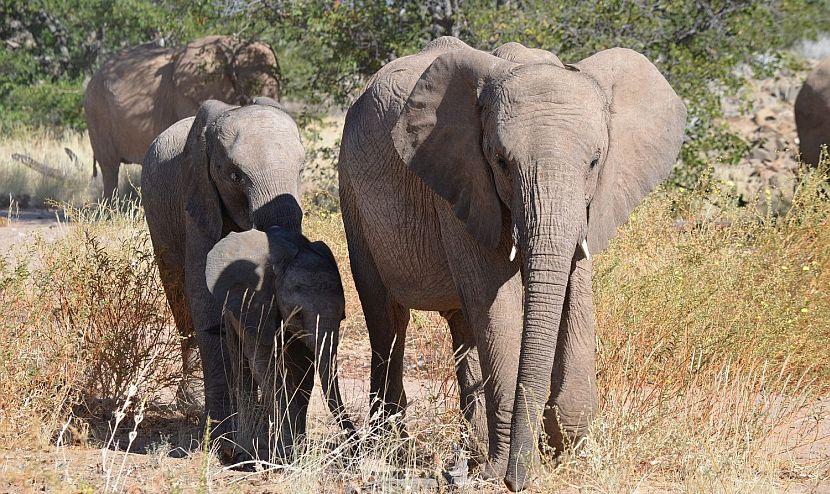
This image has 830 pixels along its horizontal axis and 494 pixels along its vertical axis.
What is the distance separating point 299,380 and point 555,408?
1470 millimetres

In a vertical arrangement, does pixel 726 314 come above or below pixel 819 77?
below

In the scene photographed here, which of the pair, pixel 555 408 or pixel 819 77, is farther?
pixel 819 77

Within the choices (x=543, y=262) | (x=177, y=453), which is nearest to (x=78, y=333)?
(x=177, y=453)

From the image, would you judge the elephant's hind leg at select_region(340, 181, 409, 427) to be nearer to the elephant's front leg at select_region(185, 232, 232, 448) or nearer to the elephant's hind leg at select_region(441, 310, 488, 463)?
the elephant's hind leg at select_region(441, 310, 488, 463)

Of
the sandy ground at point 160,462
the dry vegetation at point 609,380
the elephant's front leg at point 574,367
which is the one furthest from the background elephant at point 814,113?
the elephant's front leg at point 574,367

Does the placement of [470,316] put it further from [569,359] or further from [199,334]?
[199,334]

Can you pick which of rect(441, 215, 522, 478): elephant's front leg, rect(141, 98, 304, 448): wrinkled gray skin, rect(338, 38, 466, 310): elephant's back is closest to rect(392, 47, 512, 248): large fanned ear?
rect(441, 215, 522, 478): elephant's front leg

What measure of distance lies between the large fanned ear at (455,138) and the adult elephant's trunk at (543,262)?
14.1 inches

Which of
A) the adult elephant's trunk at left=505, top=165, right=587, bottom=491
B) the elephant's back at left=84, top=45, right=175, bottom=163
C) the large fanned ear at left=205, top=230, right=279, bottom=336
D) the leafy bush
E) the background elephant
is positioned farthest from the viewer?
the elephant's back at left=84, top=45, right=175, bottom=163

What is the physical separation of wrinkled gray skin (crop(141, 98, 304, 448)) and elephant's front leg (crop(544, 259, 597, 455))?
1547mm

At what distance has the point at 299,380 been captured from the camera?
5.78 meters

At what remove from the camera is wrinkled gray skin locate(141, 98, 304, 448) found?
19.0ft

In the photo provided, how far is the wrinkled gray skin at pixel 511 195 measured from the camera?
4.27 m

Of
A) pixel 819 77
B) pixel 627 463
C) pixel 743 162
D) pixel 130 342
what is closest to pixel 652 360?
pixel 627 463
